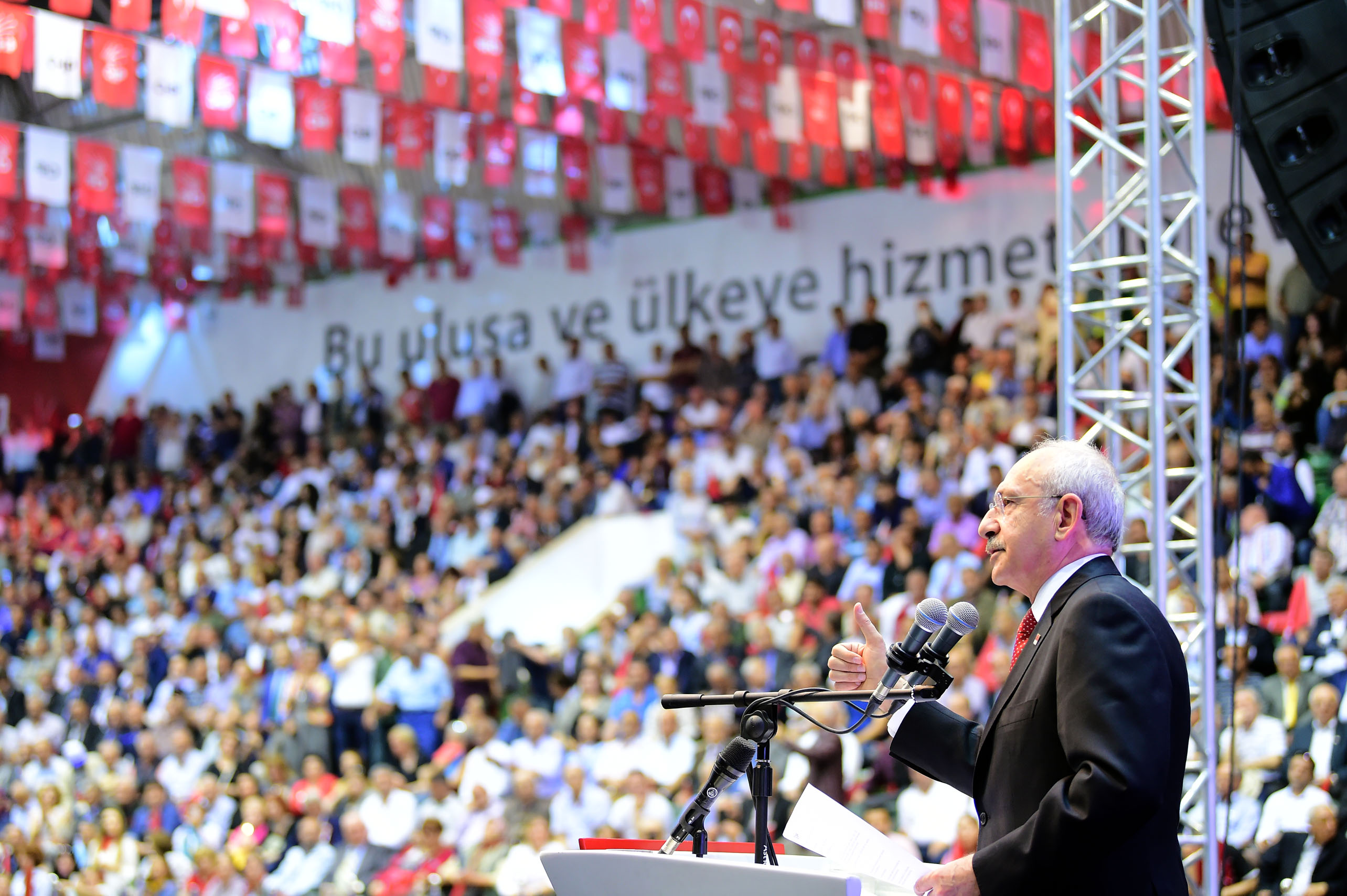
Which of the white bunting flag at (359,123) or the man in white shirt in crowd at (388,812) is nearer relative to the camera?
the man in white shirt in crowd at (388,812)

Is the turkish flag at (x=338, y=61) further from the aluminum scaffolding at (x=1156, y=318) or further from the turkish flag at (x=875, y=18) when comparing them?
the aluminum scaffolding at (x=1156, y=318)

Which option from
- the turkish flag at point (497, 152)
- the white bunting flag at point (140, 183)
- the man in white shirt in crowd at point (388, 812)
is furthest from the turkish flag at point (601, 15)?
the man in white shirt in crowd at point (388, 812)

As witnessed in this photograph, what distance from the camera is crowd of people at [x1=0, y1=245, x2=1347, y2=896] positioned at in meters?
8.27

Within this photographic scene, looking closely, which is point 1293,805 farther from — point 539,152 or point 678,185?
point 539,152

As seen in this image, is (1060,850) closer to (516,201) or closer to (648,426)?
(648,426)

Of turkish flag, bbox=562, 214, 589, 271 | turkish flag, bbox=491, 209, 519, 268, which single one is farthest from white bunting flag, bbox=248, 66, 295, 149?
turkish flag, bbox=562, 214, 589, 271

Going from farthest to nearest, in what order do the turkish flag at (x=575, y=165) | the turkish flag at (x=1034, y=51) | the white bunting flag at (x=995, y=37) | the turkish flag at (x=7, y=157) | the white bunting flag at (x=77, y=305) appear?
1. the white bunting flag at (x=77, y=305)
2. the turkish flag at (x=575, y=165)
3. the turkish flag at (x=7, y=157)
4. the turkish flag at (x=1034, y=51)
5. the white bunting flag at (x=995, y=37)

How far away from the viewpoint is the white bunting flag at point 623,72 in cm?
1038

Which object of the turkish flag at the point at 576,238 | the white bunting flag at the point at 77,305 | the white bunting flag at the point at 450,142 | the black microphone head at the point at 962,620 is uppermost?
the white bunting flag at the point at 450,142

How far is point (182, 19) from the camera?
8578mm

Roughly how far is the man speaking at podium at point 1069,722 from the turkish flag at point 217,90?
869 centimetres

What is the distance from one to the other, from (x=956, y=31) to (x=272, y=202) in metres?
6.33

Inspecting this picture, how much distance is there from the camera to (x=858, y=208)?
14.8m

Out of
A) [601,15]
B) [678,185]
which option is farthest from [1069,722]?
[678,185]
